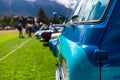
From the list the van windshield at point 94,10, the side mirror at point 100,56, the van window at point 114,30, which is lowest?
the side mirror at point 100,56

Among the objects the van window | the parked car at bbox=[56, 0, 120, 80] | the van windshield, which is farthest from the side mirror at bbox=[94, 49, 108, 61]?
the van windshield

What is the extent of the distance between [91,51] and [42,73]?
22.9ft

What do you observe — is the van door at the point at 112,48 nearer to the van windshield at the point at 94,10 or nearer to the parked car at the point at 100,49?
the parked car at the point at 100,49

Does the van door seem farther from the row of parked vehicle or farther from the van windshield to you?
the van windshield

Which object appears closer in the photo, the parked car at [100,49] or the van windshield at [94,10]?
the parked car at [100,49]

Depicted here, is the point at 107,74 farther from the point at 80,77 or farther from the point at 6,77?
the point at 6,77

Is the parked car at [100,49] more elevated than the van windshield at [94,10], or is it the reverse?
the van windshield at [94,10]

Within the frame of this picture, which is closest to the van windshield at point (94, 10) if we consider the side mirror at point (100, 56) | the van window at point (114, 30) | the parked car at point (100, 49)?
the parked car at point (100, 49)

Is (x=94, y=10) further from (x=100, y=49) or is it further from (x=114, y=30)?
(x=100, y=49)

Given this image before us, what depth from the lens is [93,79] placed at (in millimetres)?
2805

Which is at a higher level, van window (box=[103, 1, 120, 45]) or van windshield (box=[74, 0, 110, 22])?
van windshield (box=[74, 0, 110, 22])

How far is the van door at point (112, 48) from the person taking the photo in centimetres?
281

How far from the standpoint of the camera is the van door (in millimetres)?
2811

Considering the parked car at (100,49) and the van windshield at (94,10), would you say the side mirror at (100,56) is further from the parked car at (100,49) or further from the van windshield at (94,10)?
the van windshield at (94,10)
